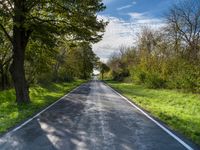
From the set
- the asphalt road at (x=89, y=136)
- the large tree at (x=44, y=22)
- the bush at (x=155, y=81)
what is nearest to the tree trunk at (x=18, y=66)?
the large tree at (x=44, y=22)

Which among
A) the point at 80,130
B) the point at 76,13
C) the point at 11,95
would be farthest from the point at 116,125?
the point at 11,95

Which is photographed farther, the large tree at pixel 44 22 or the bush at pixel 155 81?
the bush at pixel 155 81

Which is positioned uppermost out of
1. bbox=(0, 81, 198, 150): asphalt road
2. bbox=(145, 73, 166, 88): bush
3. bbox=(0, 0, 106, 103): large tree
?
bbox=(0, 0, 106, 103): large tree

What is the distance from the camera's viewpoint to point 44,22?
64.7 feet

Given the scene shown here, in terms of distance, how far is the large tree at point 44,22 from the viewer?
18266mm

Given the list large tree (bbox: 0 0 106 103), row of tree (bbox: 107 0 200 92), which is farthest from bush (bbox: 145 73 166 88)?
large tree (bbox: 0 0 106 103)

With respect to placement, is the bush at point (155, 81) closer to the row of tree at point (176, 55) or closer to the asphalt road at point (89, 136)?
the row of tree at point (176, 55)

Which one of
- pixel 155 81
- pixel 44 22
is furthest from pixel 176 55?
pixel 44 22

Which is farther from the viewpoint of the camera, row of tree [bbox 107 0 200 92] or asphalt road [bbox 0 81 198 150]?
row of tree [bbox 107 0 200 92]

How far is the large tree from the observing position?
18.3m

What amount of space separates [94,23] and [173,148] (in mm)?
13342

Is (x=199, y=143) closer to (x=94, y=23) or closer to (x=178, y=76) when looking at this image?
(x=94, y=23)

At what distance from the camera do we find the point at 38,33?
19797 millimetres

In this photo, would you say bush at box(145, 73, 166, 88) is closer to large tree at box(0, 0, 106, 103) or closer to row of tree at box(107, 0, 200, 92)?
row of tree at box(107, 0, 200, 92)
